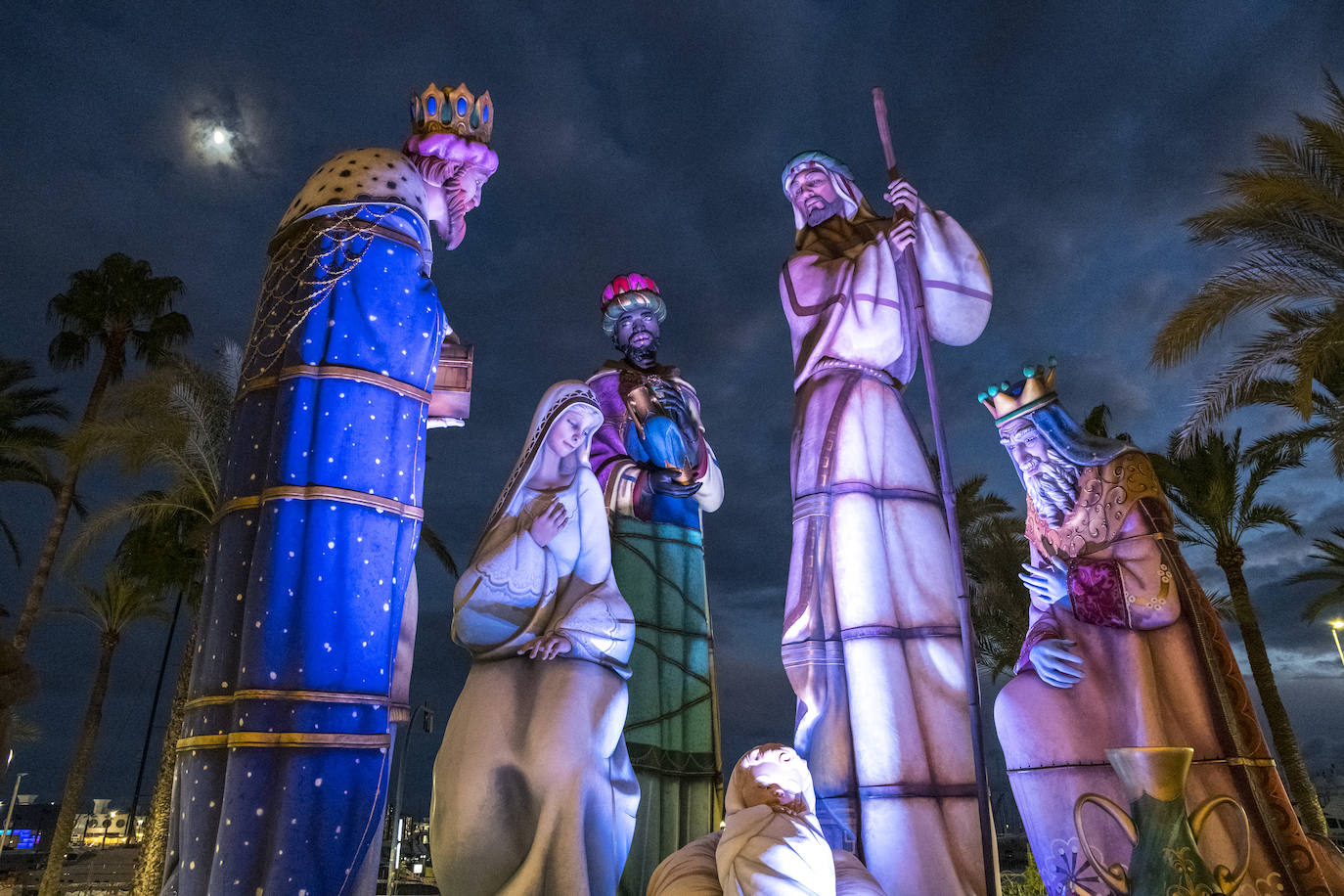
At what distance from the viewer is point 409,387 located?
4.53 m

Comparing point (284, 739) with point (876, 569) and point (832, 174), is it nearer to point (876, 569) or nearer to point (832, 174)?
point (876, 569)

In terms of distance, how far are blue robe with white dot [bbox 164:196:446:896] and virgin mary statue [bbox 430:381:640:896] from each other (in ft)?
1.31

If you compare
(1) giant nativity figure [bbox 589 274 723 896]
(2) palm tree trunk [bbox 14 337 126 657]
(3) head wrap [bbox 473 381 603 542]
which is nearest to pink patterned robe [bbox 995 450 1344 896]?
(1) giant nativity figure [bbox 589 274 723 896]

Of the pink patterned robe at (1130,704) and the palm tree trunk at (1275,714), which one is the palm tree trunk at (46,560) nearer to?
the pink patterned robe at (1130,704)

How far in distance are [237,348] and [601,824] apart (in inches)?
390

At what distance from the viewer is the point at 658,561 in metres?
6.10

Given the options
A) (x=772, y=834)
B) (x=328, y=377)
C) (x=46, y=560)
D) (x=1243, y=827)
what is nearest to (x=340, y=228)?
(x=328, y=377)

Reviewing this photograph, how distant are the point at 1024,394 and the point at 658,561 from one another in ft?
8.45

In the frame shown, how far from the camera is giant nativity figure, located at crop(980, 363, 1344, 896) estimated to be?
3811mm

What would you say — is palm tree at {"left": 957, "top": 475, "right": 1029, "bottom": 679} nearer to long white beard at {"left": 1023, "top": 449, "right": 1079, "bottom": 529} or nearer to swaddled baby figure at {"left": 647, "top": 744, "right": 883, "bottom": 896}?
long white beard at {"left": 1023, "top": 449, "right": 1079, "bottom": 529}

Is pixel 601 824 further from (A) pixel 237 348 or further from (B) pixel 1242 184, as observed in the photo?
(A) pixel 237 348

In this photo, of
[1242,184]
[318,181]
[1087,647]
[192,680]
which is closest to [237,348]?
[318,181]

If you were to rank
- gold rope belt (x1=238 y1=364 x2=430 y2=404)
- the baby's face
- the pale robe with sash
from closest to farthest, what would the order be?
the baby's face
gold rope belt (x1=238 y1=364 x2=430 y2=404)
the pale robe with sash

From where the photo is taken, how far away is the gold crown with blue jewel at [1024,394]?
481cm
